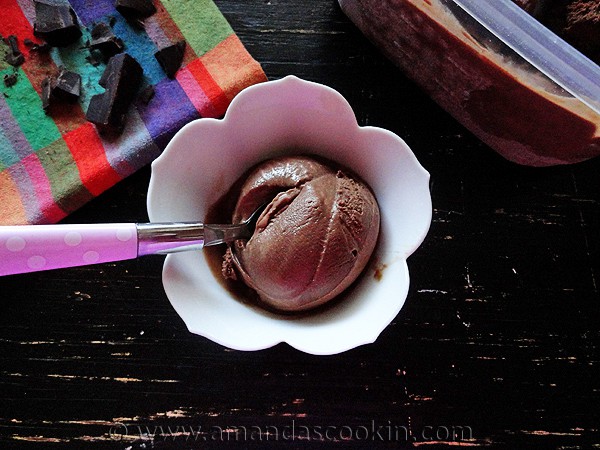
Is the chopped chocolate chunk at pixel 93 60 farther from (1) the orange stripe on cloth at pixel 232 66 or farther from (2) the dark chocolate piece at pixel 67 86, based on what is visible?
(1) the orange stripe on cloth at pixel 232 66

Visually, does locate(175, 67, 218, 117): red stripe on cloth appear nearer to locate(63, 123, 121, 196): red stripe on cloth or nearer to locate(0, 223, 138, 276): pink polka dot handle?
locate(63, 123, 121, 196): red stripe on cloth

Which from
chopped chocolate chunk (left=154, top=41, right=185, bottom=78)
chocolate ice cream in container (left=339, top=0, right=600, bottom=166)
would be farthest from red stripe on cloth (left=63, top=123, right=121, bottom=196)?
chocolate ice cream in container (left=339, top=0, right=600, bottom=166)

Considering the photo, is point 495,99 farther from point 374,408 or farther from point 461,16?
point 374,408

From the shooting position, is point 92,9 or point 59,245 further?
point 92,9

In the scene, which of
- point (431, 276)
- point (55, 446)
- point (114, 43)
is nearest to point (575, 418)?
point (431, 276)

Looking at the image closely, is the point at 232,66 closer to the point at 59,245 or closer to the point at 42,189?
the point at 42,189

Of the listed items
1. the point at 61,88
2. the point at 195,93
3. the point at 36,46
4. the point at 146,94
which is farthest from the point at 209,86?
the point at 36,46

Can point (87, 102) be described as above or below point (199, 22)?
below
